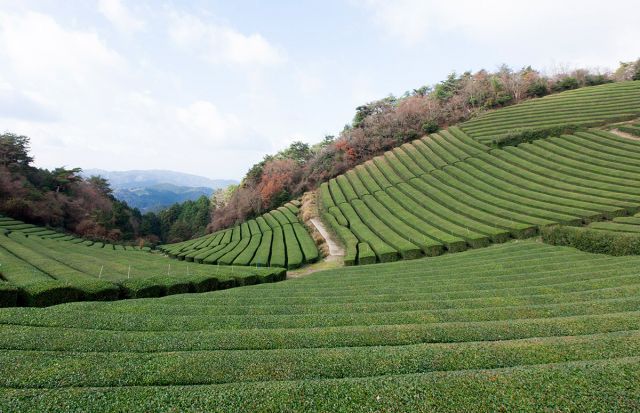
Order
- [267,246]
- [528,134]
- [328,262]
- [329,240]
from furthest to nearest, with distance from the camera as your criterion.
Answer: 1. [528,134]
2. [267,246]
3. [329,240]
4. [328,262]

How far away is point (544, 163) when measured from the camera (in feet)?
125

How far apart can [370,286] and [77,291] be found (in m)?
13.8

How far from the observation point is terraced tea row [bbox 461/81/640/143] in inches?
1718

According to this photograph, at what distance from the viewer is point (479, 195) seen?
3656 centimetres

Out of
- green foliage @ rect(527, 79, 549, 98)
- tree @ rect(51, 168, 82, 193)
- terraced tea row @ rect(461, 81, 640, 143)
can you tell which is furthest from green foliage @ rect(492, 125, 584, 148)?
tree @ rect(51, 168, 82, 193)

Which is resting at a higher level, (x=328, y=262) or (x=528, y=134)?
(x=528, y=134)

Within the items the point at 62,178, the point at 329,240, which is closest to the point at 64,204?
the point at 62,178

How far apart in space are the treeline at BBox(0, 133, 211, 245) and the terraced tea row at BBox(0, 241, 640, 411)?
2216 inches

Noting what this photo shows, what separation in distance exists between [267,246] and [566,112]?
152 ft

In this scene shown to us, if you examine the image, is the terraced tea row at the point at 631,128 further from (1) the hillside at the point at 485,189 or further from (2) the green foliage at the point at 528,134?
(2) the green foliage at the point at 528,134

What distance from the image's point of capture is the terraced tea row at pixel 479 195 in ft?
90.7

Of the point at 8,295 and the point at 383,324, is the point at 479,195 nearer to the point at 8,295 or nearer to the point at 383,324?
the point at 383,324

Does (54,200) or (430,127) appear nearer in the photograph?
(54,200)

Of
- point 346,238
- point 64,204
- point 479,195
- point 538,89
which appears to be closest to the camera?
point 346,238
